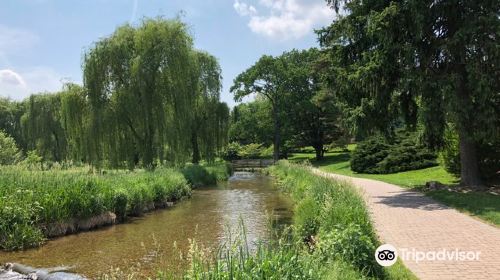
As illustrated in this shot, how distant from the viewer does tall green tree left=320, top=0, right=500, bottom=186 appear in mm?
15422

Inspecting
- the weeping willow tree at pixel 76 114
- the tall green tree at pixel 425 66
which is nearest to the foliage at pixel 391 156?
the tall green tree at pixel 425 66

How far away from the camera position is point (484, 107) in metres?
15.6

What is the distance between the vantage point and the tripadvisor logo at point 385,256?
6715 millimetres

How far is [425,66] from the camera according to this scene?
17.1 meters

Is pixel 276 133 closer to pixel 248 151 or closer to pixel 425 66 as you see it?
pixel 248 151

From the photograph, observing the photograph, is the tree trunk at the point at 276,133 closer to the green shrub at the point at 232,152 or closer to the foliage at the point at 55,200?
the green shrub at the point at 232,152

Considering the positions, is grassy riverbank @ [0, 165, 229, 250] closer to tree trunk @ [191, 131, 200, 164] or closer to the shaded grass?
the shaded grass

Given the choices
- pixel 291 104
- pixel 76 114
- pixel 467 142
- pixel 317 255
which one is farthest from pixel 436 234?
pixel 291 104

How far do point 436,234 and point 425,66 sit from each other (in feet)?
30.4

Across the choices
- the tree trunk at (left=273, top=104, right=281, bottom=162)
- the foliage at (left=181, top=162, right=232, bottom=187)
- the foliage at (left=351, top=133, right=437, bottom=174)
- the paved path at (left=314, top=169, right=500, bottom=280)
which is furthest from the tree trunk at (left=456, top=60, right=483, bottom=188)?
the tree trunk at (left=273, top=104, right=281, bottom=162)

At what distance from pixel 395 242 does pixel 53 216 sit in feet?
30.5

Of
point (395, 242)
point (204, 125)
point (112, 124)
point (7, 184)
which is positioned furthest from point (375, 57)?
point (204, 125)

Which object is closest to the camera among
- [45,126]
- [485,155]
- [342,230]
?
[342,230]

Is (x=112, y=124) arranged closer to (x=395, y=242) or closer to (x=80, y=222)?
(x=80, y=222)
